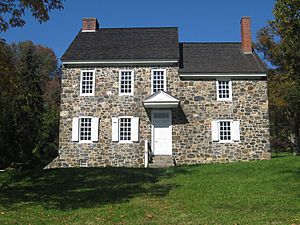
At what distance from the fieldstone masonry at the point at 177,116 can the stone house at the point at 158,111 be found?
2.1 inches

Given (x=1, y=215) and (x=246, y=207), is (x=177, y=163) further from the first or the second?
(x=1, y=215)

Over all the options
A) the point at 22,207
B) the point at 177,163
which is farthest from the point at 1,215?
the point at 177,163

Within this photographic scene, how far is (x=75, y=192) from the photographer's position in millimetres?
10906

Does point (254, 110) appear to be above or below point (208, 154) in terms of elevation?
above

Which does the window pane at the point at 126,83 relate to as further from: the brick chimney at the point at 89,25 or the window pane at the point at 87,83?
the brick chimney at the point at 89,25

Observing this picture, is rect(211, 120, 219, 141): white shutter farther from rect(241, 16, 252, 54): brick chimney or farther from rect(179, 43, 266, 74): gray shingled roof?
rect(241, 16, 252, 54): brick chimney

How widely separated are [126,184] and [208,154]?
736cm

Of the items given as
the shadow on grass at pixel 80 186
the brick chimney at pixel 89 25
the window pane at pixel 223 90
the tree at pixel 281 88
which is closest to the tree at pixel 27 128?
the brick chimney at pixel 89 25

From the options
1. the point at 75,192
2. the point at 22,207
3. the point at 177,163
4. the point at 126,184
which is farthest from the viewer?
the point at 177,163

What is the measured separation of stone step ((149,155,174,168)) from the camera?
1781 cm

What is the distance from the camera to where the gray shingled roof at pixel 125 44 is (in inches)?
767

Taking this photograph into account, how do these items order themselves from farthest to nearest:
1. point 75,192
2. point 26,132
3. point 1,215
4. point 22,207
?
point 26,132, point 75,192, point 22,207, point 1,215

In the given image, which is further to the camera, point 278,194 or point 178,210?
point 278,194

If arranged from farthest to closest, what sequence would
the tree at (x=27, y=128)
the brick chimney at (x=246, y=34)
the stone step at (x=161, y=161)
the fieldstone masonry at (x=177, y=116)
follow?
the tree at (x=27, y=128), the brick chimney at (x=246, y=34), the fieldstone masonry at (x=177, y=116), the stone step at (x=161, y=161)
